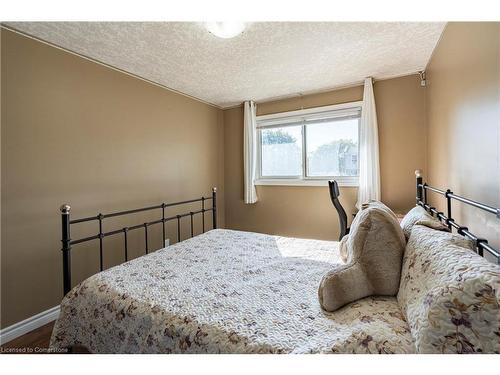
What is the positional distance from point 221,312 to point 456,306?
2.67 ft

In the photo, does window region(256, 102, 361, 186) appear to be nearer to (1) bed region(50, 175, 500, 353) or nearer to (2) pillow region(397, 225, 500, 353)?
(1) bed region(50, 175, 500, 353)

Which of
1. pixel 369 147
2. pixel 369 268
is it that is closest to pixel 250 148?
pixel 369 147

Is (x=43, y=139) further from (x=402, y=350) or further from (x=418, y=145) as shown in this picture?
(x=418, y=145)

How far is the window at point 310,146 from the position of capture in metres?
3.12

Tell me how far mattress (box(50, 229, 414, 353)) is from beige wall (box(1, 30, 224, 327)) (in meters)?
0.95

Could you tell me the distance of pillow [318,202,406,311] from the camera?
3.43ft

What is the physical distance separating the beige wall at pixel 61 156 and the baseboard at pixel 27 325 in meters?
0.05

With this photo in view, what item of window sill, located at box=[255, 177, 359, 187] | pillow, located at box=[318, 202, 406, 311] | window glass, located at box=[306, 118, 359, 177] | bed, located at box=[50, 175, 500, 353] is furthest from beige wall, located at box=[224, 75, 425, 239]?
pillow, located at box=[318, 202, 406, 311]

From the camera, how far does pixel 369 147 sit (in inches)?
112

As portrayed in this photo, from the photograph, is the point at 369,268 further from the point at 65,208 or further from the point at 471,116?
the point at 65,208

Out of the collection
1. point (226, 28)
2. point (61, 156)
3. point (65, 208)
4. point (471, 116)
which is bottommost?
point (65, 208)

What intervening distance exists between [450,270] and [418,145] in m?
2.47

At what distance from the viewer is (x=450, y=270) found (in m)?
0.75
